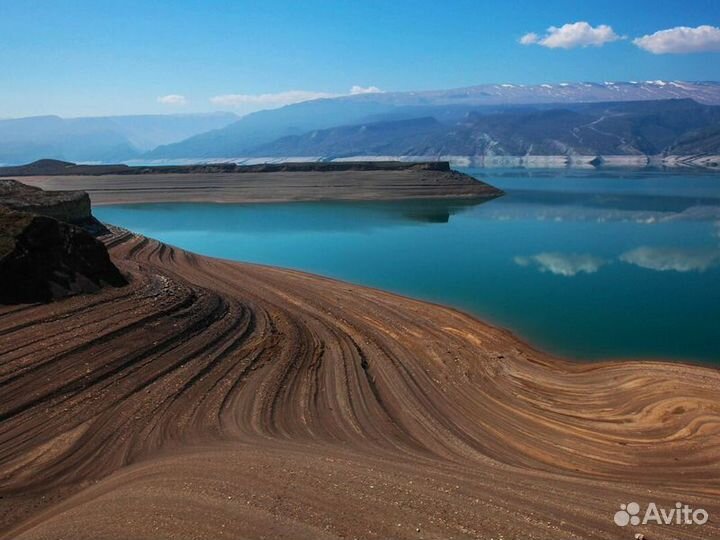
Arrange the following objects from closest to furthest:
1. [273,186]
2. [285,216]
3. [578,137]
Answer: [285,216]
[273,186]
[578,137]

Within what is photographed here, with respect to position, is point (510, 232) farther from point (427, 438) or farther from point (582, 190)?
point (582, 190)

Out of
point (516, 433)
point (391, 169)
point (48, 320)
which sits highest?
point (391, 169)

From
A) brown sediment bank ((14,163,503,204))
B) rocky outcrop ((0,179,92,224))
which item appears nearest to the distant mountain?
brown sediment bank ((14,163,503,204))

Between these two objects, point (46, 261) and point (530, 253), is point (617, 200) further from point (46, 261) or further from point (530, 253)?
point (46, 261)

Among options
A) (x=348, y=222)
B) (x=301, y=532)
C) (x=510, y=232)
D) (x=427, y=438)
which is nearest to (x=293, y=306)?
(x=427, y=438)

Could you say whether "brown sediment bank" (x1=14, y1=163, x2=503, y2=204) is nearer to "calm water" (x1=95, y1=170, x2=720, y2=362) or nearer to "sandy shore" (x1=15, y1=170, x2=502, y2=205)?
"sandy shore" (x1=15, y1=170, x2=502, y2=205)

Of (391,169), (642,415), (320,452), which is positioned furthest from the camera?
(391,169)

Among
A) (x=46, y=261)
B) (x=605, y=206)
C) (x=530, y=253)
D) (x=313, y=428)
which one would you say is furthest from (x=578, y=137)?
(x=313, y=428)
